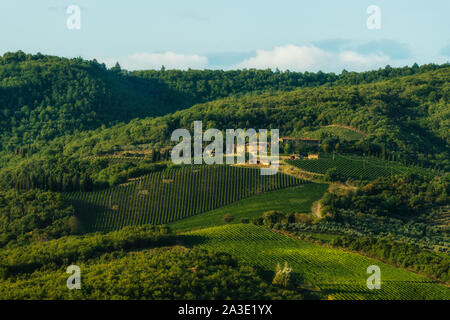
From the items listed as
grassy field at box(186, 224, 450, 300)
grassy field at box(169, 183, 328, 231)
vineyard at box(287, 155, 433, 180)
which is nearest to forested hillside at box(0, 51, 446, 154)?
vineyard at box(287, 155, 433, 180)

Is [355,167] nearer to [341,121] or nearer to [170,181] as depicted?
[170,181]

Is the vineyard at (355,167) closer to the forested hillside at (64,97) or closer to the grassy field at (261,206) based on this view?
the grassy field at (261,206)

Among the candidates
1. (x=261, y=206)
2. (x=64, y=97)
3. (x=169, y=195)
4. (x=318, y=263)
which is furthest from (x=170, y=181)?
(x=64, y=97)

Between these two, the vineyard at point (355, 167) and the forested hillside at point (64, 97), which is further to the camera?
the forested hillside at point (64, 97)

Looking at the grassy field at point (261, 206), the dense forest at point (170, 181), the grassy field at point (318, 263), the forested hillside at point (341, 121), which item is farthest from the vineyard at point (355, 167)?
the grassy field at point (318, 263)

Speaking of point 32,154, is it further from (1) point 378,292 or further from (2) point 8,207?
(1) point 378,292

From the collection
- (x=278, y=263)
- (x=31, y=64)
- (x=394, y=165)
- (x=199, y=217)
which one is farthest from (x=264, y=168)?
(x=31, y=64)

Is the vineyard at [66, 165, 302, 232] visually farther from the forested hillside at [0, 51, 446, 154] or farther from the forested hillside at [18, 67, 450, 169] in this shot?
the forested hillside at [0, 51, 446, 154]
